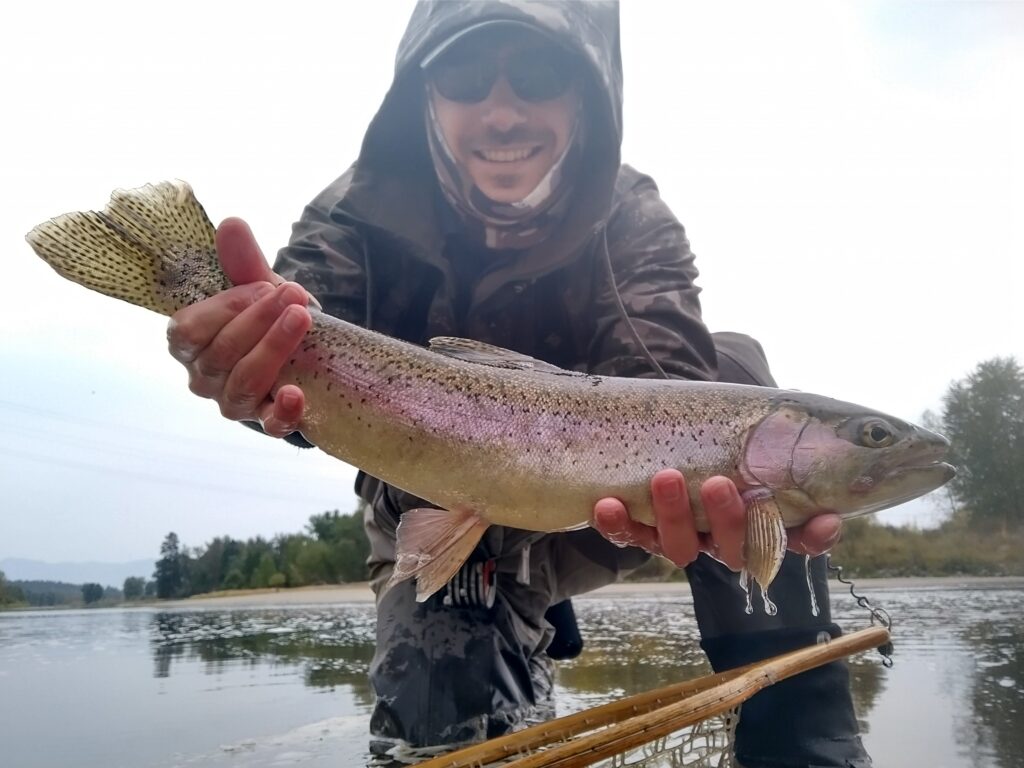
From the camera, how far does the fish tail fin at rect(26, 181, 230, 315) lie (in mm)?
2584

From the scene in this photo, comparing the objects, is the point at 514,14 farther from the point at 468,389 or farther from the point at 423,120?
the point at 468,389

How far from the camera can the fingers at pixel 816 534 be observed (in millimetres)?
2531

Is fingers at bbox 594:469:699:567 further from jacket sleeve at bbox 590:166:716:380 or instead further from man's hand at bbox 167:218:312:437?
man's hand at bbox 167:218:312:437

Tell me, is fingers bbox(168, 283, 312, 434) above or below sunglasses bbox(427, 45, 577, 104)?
below

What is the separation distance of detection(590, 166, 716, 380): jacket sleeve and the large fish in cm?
77

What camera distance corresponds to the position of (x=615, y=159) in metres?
4.08

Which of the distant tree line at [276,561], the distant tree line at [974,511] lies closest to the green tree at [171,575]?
the distant tree line at [276,561]

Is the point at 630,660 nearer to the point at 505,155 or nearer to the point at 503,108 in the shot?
the point at 505,155

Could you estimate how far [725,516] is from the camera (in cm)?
248

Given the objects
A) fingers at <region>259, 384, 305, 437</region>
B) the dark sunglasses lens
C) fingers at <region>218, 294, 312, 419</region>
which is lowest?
fingers at <region>259, 384, 305, 437</region>

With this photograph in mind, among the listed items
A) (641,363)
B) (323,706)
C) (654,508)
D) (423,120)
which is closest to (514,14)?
(423,120)

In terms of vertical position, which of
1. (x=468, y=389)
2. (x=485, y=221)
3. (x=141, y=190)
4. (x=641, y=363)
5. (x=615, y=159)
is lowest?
(x=468, y=389)

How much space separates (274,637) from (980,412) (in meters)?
23.4

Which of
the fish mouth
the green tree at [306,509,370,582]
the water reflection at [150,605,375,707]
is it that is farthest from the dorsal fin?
the green tree at [306,509,370,582]
